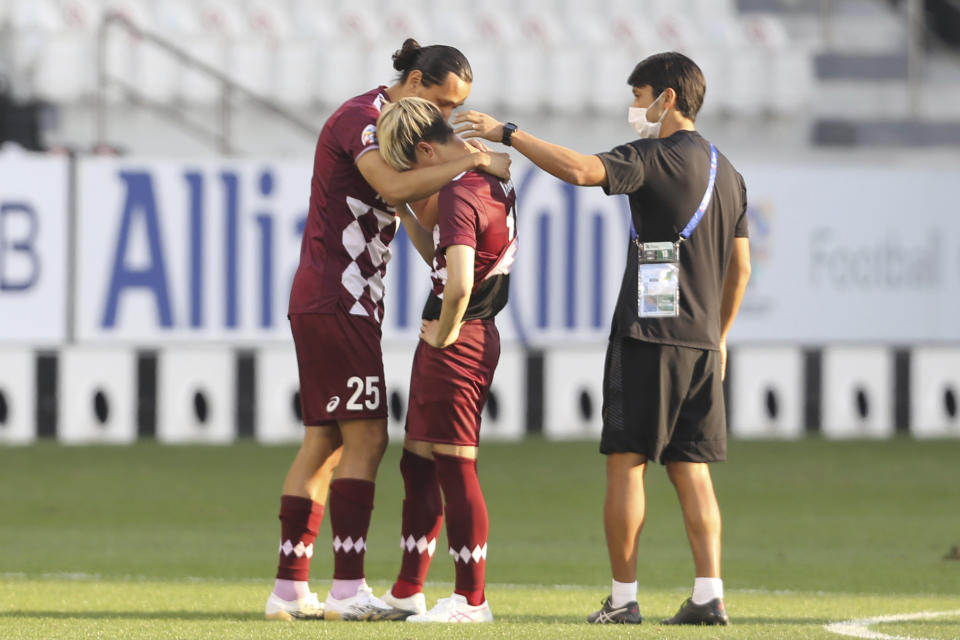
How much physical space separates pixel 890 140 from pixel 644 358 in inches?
571

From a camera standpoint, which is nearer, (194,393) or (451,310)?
(451,310)

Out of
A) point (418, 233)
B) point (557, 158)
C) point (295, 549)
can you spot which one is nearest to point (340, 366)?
point (418, 233)

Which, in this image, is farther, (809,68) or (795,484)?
(809,68)

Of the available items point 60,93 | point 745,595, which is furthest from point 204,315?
point 745,595

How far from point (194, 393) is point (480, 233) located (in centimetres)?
843

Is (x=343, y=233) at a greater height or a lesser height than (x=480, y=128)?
lesser

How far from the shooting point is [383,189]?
20.2 ft

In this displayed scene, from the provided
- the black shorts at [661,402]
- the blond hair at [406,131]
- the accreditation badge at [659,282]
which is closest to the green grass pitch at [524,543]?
the black shorts at [661,402]

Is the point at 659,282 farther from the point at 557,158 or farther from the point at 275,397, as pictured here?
the point at 275,397

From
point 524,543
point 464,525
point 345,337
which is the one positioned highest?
point 345,337

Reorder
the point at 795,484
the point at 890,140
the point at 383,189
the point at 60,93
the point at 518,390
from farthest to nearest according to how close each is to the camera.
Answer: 1. the point at 890,140
2. the point at 60,93
3. the point at 518,390
4. the point at 795,484
5. the point at 383,189

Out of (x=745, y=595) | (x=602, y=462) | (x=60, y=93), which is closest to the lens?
(x=745, y=595)

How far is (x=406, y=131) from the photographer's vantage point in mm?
6152

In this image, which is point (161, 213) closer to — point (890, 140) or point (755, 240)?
point (755, 240)
